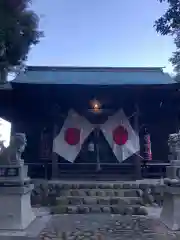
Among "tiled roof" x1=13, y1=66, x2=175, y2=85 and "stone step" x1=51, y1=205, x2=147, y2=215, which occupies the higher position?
"tiled roof" x1=13, y1=66, x2=175, y2=85

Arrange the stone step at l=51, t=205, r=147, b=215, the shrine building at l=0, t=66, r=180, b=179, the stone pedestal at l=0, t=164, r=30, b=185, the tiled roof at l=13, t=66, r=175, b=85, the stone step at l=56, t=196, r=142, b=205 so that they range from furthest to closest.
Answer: the tiled roof at l=13, t=66, r=175, b=85, the shrine building at l=0, t=66, r=180, b=179, the stone step at l=56, t=196, r=142, b=205, the stone step at l=51, t=205, r=147, b=215, the stone pedestal at l=0, t=164, r=30, b=185

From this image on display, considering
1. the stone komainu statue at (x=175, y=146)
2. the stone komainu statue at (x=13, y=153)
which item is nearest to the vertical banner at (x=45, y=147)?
the stone komainu statue at (x=13, y=153)

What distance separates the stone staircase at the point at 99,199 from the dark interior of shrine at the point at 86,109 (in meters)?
1.99

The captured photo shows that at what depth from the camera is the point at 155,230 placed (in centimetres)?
627

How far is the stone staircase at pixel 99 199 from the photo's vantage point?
8219mm

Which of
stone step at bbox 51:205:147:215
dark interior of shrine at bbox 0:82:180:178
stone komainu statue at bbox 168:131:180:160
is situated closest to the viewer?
stone komainu statue at bbox 168:131:180:160

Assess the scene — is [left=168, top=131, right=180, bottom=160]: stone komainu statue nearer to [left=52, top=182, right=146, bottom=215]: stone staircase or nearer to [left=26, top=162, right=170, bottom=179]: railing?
[left=52, top=182, right=146, bottom=215]: stone staircase

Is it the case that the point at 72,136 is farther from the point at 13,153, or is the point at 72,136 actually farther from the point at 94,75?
the point at 13,153

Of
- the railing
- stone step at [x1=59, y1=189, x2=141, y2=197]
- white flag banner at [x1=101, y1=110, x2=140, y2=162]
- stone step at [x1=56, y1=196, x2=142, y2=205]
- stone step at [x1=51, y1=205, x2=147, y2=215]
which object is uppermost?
white flag banner at [x1=101, y1=110, x2=140, y2=162]

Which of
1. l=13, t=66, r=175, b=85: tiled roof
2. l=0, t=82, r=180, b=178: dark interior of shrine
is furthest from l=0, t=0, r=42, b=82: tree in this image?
l=0, t=82, r=180, b=178: dark interior of shrine

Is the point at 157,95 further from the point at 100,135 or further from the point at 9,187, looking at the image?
the point at 9,187

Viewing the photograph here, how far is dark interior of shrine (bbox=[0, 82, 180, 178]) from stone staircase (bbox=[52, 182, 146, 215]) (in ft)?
6.53

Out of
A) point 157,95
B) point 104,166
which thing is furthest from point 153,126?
point 104,166

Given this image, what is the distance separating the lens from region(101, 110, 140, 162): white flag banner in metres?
11.0
